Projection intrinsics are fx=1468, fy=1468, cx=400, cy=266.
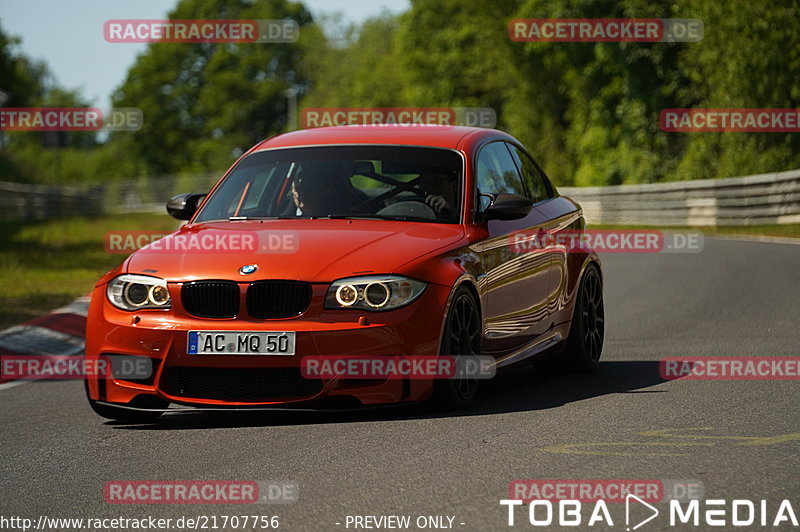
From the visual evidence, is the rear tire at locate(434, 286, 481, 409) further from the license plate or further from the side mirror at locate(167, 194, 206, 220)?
the side mirror at locate(167, 194, 206, 220)

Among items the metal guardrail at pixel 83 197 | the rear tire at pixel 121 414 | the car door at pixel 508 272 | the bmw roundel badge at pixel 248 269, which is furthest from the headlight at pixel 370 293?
the metal guardrail at pixel 83 197

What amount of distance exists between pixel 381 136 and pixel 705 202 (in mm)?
25127

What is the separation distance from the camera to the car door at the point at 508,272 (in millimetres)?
8633

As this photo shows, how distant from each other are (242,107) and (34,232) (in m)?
57.1

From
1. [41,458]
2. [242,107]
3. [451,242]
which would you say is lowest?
[41,458]

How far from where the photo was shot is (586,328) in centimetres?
1023

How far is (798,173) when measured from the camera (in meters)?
28.9

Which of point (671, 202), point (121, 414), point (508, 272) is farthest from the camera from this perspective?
point (671, 202)

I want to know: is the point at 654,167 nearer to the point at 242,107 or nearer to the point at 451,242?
the point at 451,242

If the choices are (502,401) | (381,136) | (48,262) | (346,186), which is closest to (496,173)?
(381,136)

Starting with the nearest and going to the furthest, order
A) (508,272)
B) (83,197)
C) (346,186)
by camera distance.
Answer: (508,272), (346,186), (83,197)

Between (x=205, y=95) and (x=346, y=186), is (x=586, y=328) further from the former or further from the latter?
(x=205, y=95)

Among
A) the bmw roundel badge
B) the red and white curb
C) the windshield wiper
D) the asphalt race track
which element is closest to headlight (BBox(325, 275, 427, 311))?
the bmw roundel badge

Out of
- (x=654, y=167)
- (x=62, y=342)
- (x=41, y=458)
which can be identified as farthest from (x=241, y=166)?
(x=654, y=167)
